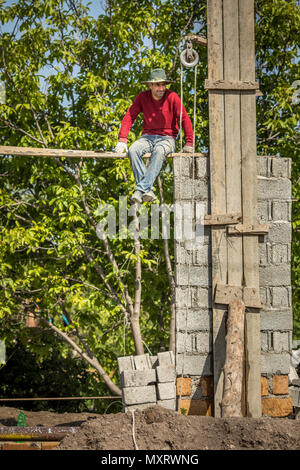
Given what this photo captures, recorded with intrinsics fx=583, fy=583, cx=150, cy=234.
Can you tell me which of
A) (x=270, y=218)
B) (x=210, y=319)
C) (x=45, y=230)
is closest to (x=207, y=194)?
(x=270, y=218)

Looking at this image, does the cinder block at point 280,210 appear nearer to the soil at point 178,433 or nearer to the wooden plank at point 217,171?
the wooden plank at point 217,171

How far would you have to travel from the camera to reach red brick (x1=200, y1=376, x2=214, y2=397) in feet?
18.4

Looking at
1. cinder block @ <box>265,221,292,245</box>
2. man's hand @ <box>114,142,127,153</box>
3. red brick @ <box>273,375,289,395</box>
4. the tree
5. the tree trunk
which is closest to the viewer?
the tree trunk

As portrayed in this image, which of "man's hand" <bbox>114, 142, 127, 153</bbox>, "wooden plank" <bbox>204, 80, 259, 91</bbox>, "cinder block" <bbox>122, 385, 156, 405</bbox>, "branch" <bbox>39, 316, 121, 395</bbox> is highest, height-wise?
"wooden plank" <bbox>204, 80, 259, 91</bbox>

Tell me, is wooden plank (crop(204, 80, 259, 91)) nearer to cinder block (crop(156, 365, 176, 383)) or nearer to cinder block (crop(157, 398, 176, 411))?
cinder block (crop(156, 365, 176, 383))

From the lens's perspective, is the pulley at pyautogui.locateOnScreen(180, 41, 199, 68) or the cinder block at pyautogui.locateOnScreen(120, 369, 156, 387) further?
the pulley at pyautogui.locateOnScreen(180, 41, 199, 68)

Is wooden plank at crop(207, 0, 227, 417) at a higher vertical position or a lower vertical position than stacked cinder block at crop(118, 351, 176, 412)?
higher

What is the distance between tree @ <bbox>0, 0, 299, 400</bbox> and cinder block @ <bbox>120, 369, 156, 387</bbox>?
304 cm

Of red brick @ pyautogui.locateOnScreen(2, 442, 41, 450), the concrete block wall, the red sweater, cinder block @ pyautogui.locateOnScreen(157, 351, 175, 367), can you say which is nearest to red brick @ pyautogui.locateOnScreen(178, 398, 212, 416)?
the concrete block wall

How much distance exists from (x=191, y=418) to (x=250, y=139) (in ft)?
8.91

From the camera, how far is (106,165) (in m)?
9.66

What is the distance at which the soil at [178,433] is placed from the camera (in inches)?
169

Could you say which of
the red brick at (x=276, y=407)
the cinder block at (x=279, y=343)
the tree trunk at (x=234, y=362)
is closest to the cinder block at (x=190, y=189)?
the tree trunk at (x=234, y=362)

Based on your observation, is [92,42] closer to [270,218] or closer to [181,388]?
[270,218]
